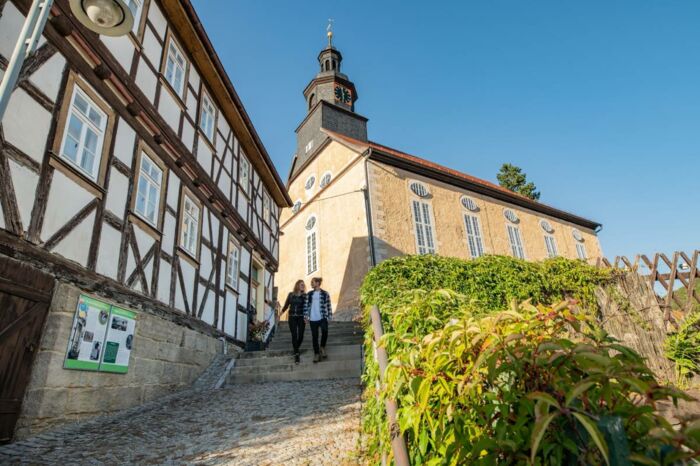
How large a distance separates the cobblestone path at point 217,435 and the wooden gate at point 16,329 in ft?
1.29

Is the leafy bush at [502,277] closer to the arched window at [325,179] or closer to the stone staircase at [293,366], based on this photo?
the stone staircase at [293,366]

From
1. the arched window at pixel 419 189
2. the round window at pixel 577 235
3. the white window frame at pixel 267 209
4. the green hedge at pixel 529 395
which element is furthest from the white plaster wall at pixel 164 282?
the round window at pixel 577 235

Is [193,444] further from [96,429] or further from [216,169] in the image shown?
[216,169]

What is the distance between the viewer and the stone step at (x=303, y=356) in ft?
27.6

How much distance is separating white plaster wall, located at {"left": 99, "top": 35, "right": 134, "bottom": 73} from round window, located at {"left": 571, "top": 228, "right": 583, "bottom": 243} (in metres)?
24.0

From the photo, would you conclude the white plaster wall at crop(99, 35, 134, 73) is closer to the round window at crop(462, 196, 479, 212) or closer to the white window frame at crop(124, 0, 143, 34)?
the white window frame at crop(124, 0, 143, 34)

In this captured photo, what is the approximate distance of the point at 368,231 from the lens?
51.1ft

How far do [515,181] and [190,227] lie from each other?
29.1 m

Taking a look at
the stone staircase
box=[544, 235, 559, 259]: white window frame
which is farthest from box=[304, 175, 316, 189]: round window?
box=[544, 235, 559, 259]: white window frame

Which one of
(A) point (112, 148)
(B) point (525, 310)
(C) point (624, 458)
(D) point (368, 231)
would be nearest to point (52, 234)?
(A) point (112, 148)

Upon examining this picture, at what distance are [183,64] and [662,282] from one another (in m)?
12.7

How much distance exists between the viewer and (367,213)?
51.9ft

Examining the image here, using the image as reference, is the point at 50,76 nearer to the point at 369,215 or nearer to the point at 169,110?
the point at 169,110

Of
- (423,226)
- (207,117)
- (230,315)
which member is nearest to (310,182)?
(423,226)
